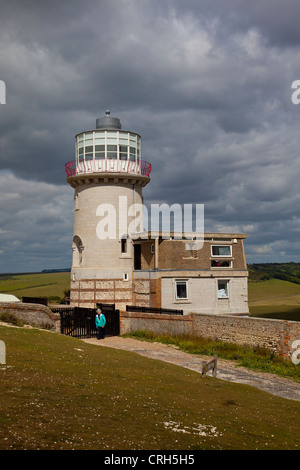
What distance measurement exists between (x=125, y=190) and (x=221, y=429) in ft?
100

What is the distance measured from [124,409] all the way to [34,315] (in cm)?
2079

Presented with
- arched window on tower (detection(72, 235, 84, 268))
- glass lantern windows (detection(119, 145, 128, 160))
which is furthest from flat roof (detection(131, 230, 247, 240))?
glass lantern windows (detection(119, 145, 128, 160))

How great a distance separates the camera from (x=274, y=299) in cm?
9894

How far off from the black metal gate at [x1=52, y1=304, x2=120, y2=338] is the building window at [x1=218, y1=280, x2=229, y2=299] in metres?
10.3

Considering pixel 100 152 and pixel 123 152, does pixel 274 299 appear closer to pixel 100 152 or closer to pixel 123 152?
pixel 123 152

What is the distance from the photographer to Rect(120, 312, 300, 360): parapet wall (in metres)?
24.0

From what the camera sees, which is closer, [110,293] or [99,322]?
[99,322]

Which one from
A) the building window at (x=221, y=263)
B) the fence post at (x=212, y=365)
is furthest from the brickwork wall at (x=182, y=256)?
the fence post at (x=212, y=365)

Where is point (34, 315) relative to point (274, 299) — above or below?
above

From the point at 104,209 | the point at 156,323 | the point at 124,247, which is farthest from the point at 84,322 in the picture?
the point at 104,209

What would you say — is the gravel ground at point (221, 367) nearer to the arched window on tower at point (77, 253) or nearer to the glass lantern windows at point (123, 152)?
the arched window on tower at point (77, 253)

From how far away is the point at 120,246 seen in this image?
1543 inches
